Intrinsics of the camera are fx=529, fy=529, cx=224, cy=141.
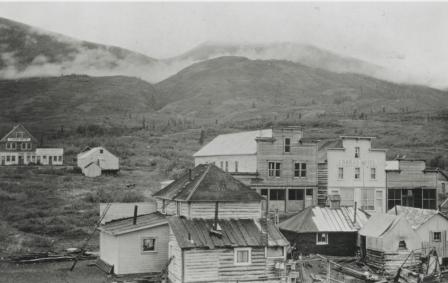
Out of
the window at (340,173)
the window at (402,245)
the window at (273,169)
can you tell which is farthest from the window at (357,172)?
the window at (402,245)

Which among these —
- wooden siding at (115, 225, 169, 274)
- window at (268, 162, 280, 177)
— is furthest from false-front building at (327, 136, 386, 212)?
wooden siding at (115, 225, 169, 274)

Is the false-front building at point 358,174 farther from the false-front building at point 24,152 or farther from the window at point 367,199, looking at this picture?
the false-front building at point 24,152

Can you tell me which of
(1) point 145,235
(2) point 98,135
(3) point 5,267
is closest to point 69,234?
(3) point 5,267

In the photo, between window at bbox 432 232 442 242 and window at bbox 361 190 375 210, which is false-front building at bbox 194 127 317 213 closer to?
window at bbox 361 190 375 210

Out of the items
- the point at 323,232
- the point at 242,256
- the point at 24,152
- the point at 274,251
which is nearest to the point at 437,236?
the point at 323,232

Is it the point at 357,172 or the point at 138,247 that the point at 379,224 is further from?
the point at 357,172
